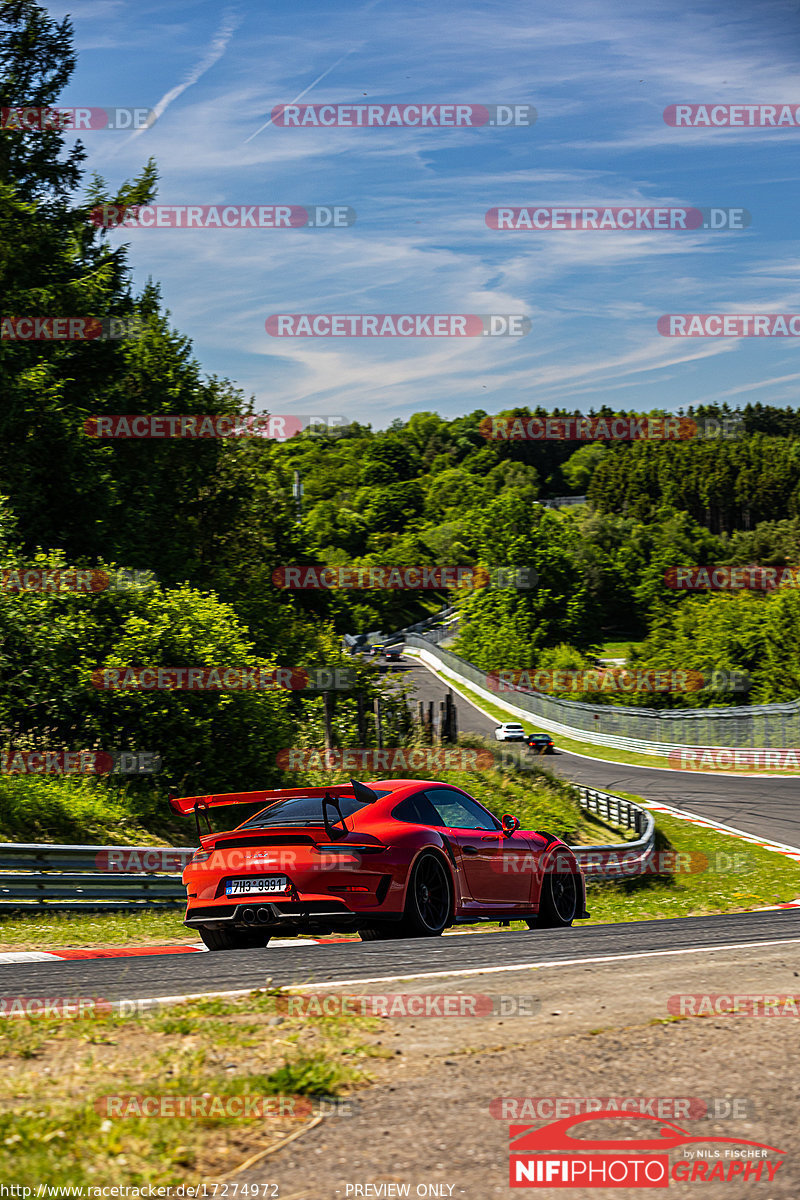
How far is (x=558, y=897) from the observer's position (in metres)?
10.3

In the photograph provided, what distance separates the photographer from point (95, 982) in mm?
6148

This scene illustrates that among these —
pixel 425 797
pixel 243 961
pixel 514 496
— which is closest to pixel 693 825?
pixel 425 797

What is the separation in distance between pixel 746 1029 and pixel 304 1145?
2422 millimetres

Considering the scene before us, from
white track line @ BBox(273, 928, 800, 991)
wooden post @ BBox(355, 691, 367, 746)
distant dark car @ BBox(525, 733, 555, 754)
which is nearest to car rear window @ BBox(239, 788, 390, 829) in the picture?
white track line @ BBox(273, 928, 800, 991)

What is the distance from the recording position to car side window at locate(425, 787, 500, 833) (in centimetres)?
913

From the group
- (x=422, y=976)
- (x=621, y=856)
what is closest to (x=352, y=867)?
(x=422, y=976)

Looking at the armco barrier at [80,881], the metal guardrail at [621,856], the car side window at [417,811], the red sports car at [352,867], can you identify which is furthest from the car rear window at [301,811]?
the metal guardrail at [621,856]

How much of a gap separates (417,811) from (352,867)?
1052 mm

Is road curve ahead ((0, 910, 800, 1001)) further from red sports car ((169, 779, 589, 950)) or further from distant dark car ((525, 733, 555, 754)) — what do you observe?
distant dark car ((525, 733, 555, 754))

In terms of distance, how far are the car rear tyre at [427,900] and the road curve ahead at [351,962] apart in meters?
0.23

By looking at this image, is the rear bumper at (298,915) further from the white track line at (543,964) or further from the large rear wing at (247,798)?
the white track line at (543,964)

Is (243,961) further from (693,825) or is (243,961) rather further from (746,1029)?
(693,825)

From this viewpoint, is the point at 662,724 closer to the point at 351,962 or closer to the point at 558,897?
the point at 558,897

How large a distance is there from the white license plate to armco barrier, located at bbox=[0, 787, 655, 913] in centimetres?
446
